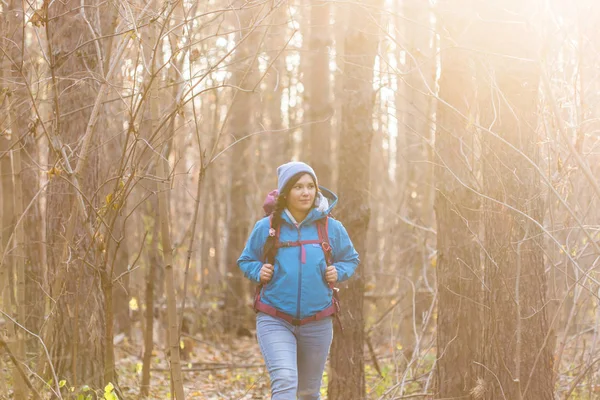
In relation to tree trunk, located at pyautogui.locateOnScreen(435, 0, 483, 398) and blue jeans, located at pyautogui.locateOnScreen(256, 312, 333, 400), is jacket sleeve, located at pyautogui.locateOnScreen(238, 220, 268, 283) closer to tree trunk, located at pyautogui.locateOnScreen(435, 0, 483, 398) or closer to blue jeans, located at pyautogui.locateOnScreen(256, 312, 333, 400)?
blue jeans, located at pyautogui.locateOnScreen(256, 312, 333, 400)

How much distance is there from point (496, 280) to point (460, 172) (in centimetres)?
137

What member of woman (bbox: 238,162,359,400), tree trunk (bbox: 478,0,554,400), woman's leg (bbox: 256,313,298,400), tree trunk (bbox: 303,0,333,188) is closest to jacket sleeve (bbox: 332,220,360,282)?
woman (bbox: 238,162,359,400)

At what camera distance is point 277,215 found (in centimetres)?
508

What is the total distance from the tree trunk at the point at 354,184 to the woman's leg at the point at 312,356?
1961 mm

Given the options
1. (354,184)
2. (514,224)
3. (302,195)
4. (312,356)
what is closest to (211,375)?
(354,184)

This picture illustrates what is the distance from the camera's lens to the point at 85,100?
675 centimetres

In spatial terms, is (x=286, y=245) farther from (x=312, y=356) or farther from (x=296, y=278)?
(x=312, y=356)

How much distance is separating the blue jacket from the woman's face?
0.07 metres

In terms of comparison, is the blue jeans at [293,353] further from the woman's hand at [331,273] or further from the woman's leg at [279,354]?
the woman's hand at [331,273]

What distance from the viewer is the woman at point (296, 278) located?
4875 mm

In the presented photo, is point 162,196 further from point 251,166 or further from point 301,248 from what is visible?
point 251,166

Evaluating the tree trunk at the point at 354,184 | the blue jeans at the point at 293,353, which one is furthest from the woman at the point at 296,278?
the tree trunk at the point at 354,184

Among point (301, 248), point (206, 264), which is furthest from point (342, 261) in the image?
point (206, 264)

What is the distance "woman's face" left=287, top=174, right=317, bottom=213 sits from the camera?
5.05m
